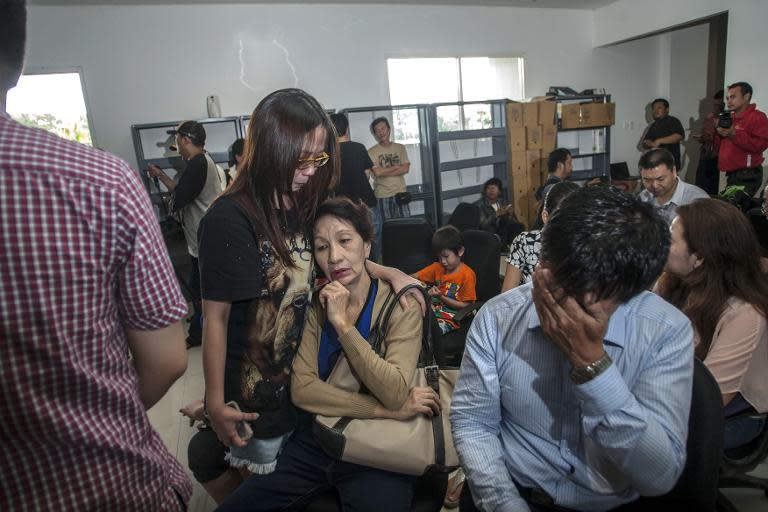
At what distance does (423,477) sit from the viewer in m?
1.24

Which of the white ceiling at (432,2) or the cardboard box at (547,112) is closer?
the white ceiling at (432,2)

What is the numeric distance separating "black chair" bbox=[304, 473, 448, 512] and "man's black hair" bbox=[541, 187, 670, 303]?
680 mm

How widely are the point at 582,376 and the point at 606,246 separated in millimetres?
232

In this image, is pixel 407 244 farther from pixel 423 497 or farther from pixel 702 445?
pixel 702 445

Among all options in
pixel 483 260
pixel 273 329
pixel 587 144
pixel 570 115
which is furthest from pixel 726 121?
pixel 273 329

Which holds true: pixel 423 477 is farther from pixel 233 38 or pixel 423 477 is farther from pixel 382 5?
pixel 382 5

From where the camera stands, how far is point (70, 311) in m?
0.59

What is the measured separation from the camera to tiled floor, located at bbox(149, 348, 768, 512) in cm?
171

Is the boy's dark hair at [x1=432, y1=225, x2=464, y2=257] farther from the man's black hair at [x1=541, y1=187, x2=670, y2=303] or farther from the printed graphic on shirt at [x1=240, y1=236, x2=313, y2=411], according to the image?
the man's black hair at [x1=541, y1=187, x2=670, y2=303]

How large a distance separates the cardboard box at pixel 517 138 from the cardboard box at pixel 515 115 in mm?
49

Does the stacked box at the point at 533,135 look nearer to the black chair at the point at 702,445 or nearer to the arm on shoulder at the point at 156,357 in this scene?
the black chair at the point at 702,445

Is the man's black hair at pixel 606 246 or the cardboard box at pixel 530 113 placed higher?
the cardboard box at pixel 530 113

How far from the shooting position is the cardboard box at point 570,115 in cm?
616

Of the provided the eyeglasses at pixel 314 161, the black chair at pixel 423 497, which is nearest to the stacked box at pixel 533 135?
the eyeglasses at pixel 314 161
